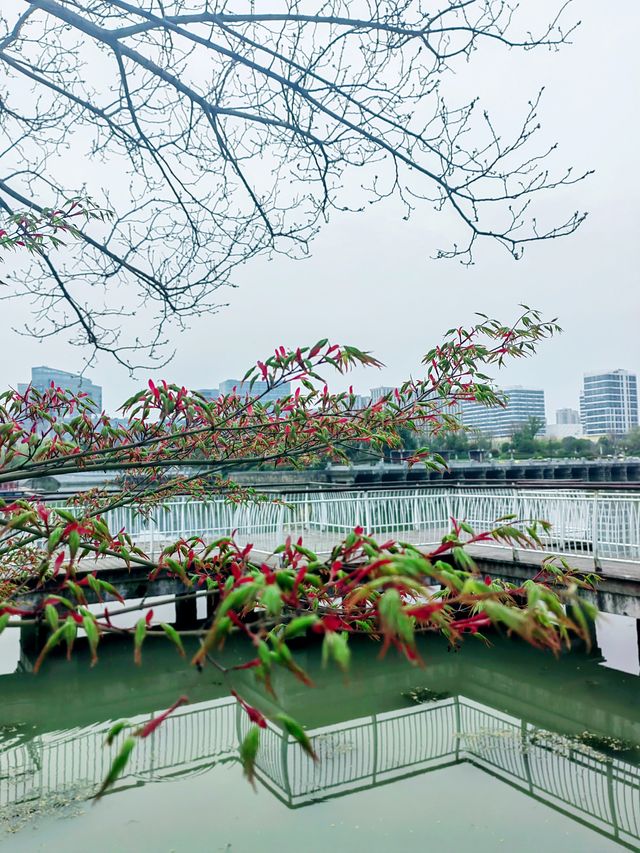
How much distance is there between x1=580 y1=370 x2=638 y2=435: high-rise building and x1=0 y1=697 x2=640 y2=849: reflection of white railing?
79.5m

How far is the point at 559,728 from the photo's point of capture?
7051 mm

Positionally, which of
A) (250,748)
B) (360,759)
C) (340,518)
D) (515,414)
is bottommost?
(360,759)

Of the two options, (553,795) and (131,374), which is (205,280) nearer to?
(131,374)

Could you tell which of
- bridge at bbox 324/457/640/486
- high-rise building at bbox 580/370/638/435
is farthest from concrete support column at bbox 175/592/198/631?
high-rise building at bbox 580/370/638/435

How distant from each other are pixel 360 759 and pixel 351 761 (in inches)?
4.2

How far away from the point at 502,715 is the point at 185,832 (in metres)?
3.98

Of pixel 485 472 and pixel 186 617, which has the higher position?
pixel 485 472

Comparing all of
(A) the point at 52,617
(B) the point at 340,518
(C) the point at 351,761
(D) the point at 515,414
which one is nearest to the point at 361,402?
(A) the point at 52,617

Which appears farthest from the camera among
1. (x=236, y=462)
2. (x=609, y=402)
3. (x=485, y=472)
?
(x=609, y=402)

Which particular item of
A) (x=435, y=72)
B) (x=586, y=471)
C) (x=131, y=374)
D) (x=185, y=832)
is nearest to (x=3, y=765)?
(x=185, y=832)

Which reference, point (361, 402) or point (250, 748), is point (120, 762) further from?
point (361, 402)

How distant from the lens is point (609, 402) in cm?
8231

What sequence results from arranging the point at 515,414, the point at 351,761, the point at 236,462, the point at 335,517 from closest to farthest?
1. the point at 236,462
2. the point at 351,761
3. the point at 335,517
4. the point at 515,414

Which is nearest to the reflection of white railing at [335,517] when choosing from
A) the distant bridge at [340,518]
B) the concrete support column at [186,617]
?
the distant bridge at [340,518]
